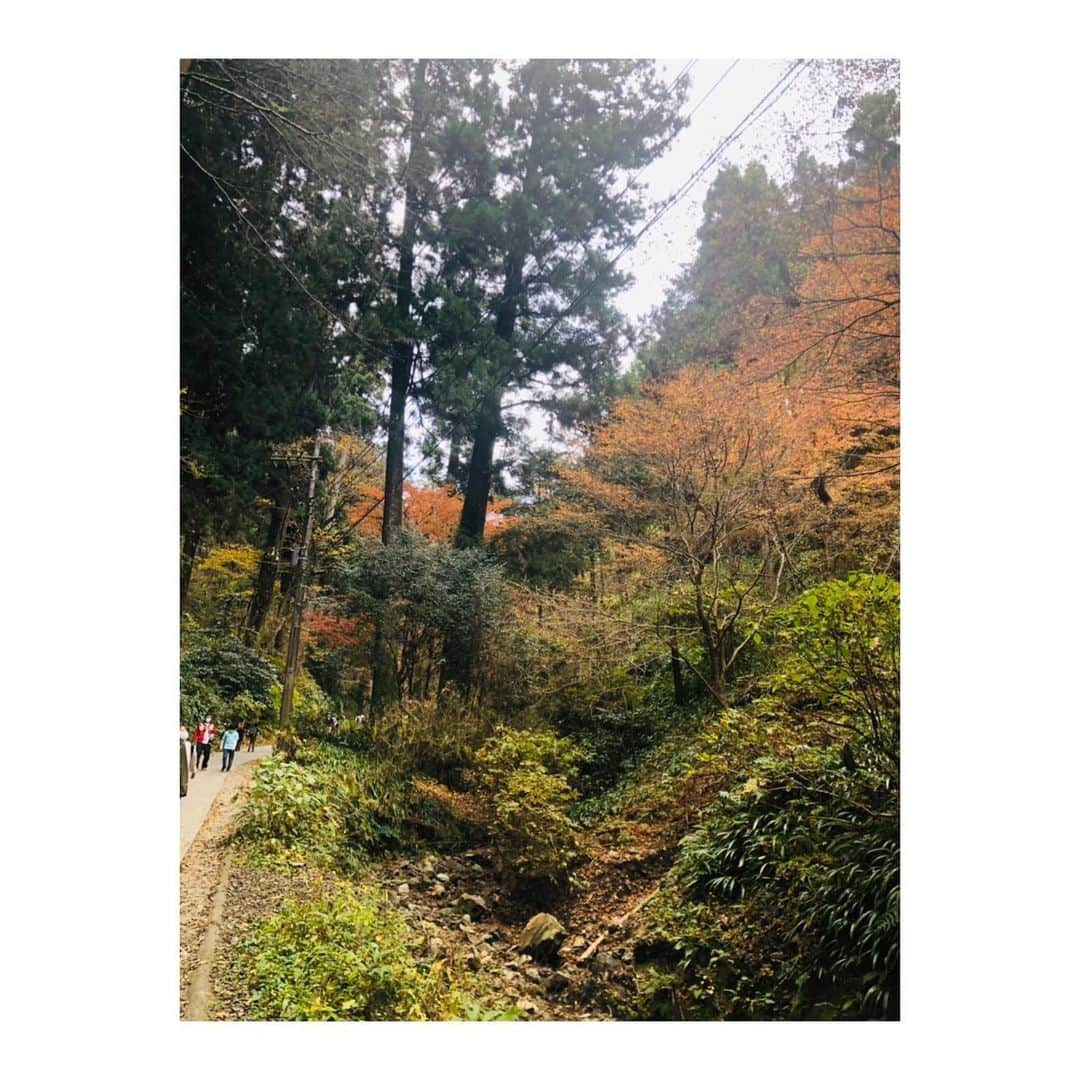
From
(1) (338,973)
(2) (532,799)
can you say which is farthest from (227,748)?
(2) (532,799)

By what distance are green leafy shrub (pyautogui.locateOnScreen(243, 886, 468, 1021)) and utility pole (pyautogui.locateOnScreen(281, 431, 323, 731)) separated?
87 centimetres

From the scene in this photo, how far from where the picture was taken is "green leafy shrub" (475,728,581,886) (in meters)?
3.46

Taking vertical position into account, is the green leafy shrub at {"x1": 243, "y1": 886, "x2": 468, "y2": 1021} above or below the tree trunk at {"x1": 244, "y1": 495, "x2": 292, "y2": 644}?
below

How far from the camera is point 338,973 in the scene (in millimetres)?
3227

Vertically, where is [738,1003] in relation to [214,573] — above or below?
below

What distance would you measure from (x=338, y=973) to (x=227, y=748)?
1093mm

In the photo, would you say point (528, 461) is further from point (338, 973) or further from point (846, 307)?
point (338, 973)

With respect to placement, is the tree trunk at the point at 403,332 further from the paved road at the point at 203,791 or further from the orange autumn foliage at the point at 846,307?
the orange autumn foliage at the point at 846,307

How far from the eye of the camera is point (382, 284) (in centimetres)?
380

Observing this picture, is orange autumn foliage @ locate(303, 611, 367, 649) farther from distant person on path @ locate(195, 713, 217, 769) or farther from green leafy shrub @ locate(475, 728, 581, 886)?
green leafy shrub @ locate(475, 728, 581, 886)

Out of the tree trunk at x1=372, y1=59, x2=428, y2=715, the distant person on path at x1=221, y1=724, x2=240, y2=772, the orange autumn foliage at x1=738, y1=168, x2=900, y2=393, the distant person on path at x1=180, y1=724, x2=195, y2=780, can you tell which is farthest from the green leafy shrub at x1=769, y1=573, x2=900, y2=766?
the distant person on path at x1=180, y1=724, x2=195, y2=780

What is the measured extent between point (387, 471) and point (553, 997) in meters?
2.47
